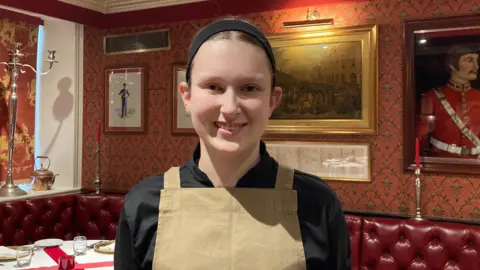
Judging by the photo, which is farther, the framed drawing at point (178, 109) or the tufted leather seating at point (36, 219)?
the framed drawing at point (178, 109)

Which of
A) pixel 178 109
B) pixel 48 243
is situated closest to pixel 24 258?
pixel 48 243

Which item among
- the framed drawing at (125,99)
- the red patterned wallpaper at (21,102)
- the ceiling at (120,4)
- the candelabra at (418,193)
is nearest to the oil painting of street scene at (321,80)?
the candelabra at (418,193)

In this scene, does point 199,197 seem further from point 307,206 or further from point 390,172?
point 390,172

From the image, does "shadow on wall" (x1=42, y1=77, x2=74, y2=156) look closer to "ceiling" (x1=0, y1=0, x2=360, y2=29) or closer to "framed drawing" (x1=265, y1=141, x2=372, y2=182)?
"ceiling" (x1=0, y1=0, x2=360, y2=29)

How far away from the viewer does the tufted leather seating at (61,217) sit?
3.98 meters

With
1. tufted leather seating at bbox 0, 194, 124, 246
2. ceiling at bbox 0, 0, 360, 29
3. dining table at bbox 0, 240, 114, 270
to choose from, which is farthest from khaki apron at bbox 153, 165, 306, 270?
tufted leather seating at bbox 0, 194, 124, 246

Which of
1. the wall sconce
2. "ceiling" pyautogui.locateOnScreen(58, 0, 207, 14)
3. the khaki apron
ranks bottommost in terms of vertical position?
the khaki apron

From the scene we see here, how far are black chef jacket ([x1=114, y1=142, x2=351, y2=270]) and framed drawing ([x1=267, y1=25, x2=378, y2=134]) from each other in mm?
2713

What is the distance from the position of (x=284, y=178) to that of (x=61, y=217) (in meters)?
3.78

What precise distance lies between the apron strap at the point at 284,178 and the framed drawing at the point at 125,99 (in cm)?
377

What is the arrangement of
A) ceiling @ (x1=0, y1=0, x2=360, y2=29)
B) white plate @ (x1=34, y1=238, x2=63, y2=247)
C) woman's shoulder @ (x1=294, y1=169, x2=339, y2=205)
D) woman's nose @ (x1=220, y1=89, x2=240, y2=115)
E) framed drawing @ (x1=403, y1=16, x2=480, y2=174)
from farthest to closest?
ceiling @ (x1=0, y1=0, x2=360, y2=29) → framed drawing @ (x1=403, y1=16, x2=480, y2=174) → white plate @ (x1=34, y1=238, x2=63, y2=247) → woman's shoulder @ (x1=294, y1=169, x2=339, y2=205) → woman's nose @ (x1=220, y1=89, x2=240, y2=115)

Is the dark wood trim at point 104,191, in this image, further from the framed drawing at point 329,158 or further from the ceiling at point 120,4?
the ceiling at point 120,4

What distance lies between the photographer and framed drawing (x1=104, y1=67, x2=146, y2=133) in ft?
15.7

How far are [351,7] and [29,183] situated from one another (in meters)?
3.70
